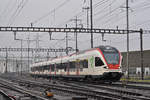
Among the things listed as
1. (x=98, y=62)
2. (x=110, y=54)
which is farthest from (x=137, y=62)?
(x=98, y=62)

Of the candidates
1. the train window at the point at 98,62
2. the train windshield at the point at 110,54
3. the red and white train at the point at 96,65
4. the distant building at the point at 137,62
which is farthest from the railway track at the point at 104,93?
the distant building at the point at 137,62

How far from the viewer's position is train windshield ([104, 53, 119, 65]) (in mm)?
27484

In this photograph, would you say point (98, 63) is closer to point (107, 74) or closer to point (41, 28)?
point (107, 74)

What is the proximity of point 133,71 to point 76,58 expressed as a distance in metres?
24.5

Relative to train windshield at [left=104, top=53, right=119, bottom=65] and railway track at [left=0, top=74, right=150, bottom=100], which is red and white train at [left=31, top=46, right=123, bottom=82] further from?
railway track at [left=0, top=74, right=150, bottom=100]

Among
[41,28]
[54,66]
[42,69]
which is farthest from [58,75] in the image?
[42,69]

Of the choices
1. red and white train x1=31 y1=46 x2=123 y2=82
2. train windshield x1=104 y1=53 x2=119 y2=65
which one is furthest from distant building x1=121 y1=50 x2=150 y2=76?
train windshield x1=104 y1=53 x2=119 y2=65

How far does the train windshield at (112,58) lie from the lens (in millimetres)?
27484

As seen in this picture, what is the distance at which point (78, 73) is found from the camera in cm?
3356

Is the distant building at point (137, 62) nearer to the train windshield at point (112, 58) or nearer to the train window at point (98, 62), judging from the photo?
the train windshield at point (112, 58)

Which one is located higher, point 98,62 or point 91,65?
point 98,62

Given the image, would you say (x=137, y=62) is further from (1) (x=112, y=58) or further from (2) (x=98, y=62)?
(2) (x=98, y=62)

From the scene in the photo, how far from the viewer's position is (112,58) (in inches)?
1094

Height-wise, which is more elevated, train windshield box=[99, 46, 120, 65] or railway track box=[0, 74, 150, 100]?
train windshield box=[99, 46, 120, 65]
